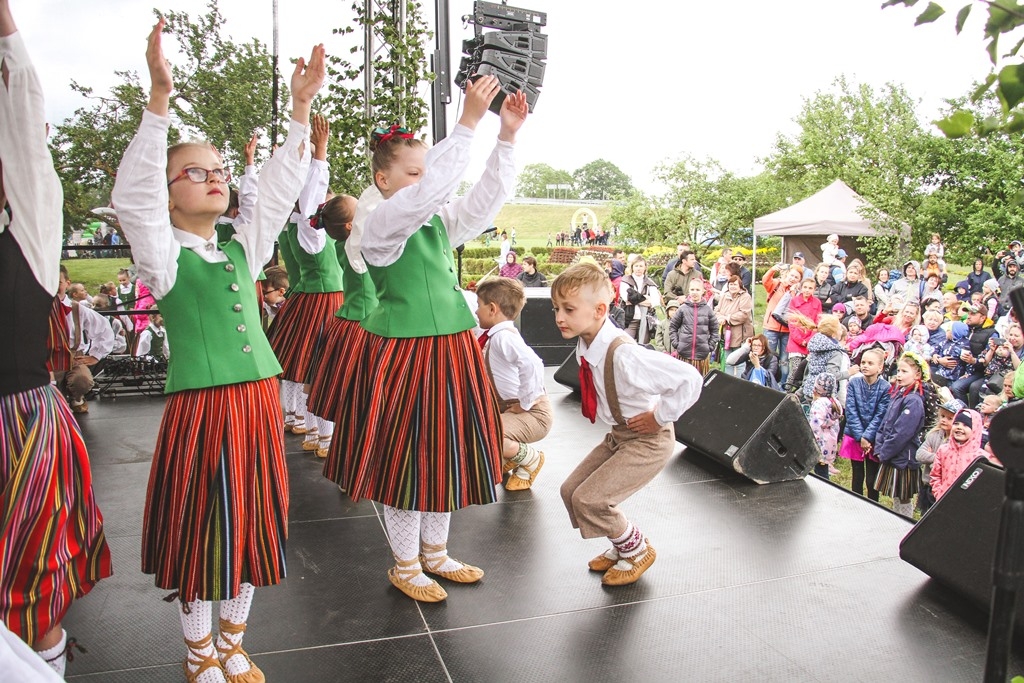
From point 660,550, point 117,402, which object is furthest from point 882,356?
point 117,402

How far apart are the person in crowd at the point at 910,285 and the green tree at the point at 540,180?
19.9 meters

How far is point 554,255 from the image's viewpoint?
19.2m

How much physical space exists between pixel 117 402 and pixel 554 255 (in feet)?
46.4

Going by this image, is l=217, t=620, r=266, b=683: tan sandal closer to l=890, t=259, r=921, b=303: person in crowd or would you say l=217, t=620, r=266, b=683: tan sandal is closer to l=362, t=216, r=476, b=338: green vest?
l=362, t=216, r=476, b=338: green vest

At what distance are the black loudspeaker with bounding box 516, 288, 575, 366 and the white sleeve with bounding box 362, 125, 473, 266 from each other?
190 inches

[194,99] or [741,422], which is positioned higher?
[194,99]

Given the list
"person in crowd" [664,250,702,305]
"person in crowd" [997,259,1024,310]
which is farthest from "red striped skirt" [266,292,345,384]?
"person in crowd" [997,259,1024,310]

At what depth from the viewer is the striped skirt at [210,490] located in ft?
6.26

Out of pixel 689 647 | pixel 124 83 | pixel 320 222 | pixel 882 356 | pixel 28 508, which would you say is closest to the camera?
pixel 28 508

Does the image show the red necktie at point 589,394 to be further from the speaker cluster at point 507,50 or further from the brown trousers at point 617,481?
the speaker cluster at point 507,50

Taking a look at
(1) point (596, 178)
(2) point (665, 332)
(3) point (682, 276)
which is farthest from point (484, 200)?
(1) point (596, 178)

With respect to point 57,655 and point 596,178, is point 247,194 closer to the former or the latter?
point 57,655

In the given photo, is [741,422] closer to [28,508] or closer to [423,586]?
[423,586]

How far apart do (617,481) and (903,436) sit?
7.17ft
